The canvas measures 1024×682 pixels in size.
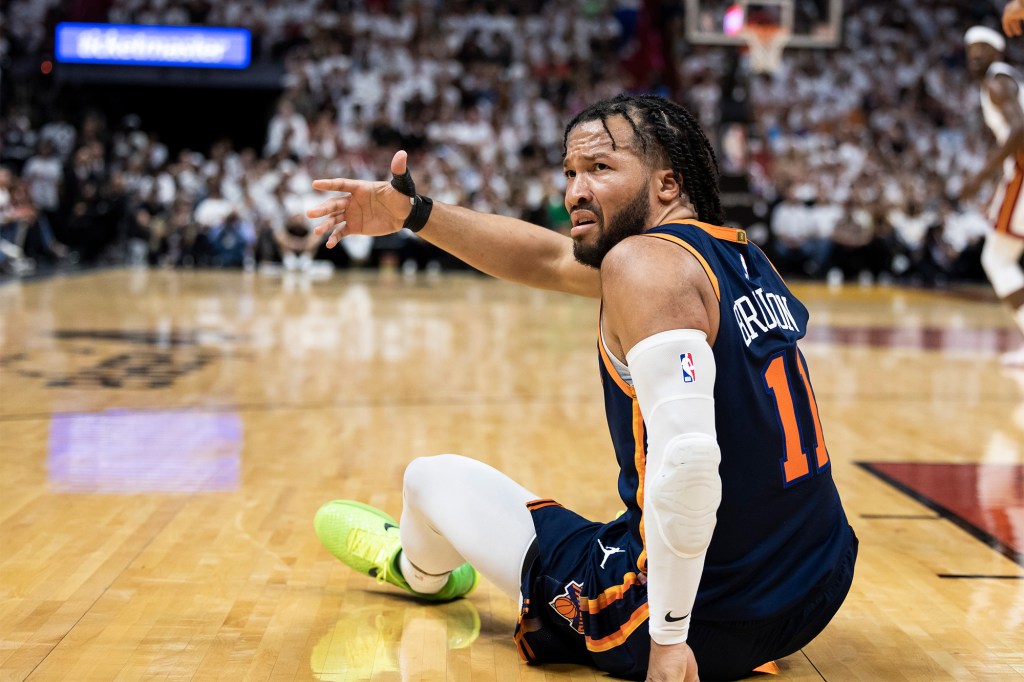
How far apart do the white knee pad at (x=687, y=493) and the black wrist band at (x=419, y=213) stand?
3.31 ft

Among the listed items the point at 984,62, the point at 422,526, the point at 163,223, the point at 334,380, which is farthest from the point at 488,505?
the point at 163,223

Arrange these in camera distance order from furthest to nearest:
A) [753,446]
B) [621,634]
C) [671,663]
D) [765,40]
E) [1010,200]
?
[765,40], [1010,200], [621,634], [753,446], [671,663]

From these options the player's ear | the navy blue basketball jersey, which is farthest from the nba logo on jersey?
the player's ear

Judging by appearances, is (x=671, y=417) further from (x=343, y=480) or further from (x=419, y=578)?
(x=343, y=480)

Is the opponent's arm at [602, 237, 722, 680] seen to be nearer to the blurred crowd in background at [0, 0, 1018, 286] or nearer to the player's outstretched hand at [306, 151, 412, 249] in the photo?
the player's outstretched hand at [306, 151, 412, 249]

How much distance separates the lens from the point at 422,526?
8.14ft

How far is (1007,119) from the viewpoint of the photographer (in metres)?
6.93

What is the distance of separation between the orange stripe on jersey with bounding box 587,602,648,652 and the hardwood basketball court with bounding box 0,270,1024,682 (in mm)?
132

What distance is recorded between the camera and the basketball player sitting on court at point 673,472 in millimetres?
1813

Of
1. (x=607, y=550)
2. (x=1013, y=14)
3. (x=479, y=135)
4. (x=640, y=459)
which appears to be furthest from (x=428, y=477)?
(x=479, y=135)

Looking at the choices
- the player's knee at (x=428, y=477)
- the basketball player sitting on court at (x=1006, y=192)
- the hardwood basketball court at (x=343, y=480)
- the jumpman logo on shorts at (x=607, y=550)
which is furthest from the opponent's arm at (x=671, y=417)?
the basketball player sitting on court at (x=1006, y=192)

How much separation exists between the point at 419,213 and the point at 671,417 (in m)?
1.00

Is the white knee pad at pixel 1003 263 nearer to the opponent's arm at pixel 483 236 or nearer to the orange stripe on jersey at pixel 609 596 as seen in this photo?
the opponent's arm at pixel 483 236

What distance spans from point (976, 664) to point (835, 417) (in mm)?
3013
